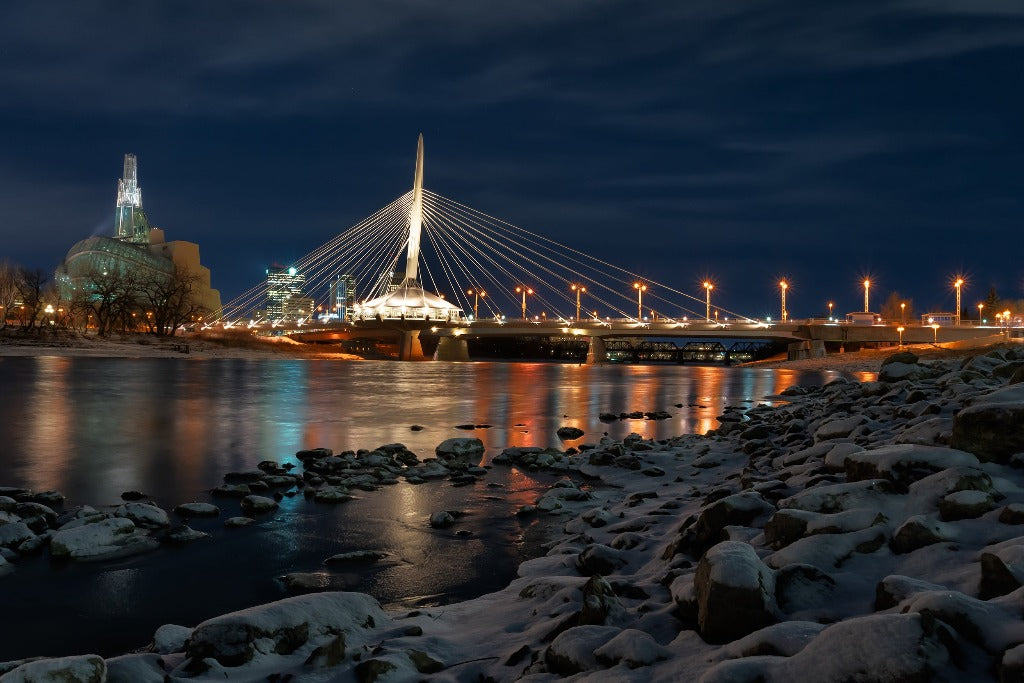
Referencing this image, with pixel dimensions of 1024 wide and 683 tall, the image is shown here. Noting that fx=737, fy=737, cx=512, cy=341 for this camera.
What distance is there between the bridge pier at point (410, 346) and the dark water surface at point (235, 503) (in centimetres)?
6328

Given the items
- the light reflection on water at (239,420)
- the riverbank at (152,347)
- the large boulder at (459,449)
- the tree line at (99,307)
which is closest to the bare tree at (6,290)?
the tree line at (99,307)

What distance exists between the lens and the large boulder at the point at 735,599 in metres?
4.17

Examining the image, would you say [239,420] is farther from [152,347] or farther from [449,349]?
[449,349]

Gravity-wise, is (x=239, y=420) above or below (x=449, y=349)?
below

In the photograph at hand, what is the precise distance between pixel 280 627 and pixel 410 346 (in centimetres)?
9045

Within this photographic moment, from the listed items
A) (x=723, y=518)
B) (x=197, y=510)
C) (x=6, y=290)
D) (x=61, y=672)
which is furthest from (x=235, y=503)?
(x=6, y=290)

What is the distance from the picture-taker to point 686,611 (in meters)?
4.67

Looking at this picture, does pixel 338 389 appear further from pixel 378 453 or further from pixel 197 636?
pixel 197 636

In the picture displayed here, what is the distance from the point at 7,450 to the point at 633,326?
2892 inches

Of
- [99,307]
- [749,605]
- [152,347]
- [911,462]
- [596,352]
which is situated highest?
[99,307]

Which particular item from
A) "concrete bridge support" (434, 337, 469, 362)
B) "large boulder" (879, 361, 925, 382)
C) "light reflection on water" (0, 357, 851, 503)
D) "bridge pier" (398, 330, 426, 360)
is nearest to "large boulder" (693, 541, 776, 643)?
"light reflection on water" (0, 357, 851, 503)

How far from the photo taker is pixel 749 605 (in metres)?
4.19

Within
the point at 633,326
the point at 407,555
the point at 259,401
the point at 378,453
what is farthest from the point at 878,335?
the point at 407,555

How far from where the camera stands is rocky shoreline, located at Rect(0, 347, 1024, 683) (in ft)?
11.3
